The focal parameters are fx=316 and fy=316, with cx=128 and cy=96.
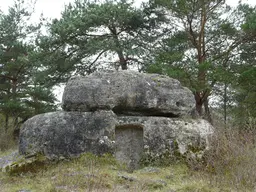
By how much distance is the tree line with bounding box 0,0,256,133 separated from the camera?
11680 millimetres

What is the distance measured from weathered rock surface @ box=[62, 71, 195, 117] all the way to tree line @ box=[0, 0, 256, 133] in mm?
3317

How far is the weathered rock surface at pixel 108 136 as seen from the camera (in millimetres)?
6742

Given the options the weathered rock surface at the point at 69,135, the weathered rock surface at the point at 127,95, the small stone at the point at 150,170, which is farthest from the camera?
the weathered rock surface at the point at 127,95

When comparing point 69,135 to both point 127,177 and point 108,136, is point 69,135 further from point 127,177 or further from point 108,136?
point 127,177

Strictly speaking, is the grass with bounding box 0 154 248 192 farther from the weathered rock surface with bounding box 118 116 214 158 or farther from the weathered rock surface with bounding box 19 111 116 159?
the weathered rock surface with bounding box 118 116 214 158

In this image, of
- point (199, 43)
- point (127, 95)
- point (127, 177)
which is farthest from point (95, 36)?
point (127, 177)

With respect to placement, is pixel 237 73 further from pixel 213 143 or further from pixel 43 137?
pixel 43 137

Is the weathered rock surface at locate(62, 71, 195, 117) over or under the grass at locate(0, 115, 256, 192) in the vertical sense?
over

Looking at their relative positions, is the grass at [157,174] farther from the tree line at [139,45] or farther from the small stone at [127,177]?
the tree line at [139,45]

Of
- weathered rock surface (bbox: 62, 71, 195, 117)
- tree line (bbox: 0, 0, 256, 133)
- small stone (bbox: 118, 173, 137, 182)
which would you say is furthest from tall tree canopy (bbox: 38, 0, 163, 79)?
small stone (bbox: 118, 173, 137, 182)

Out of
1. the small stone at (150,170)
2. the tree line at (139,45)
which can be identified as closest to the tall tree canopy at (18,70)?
the tree line at (139,45)

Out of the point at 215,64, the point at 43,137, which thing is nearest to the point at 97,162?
the point at 43,137

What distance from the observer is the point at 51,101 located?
14.9 meters

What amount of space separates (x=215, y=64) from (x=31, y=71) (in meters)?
8.52
